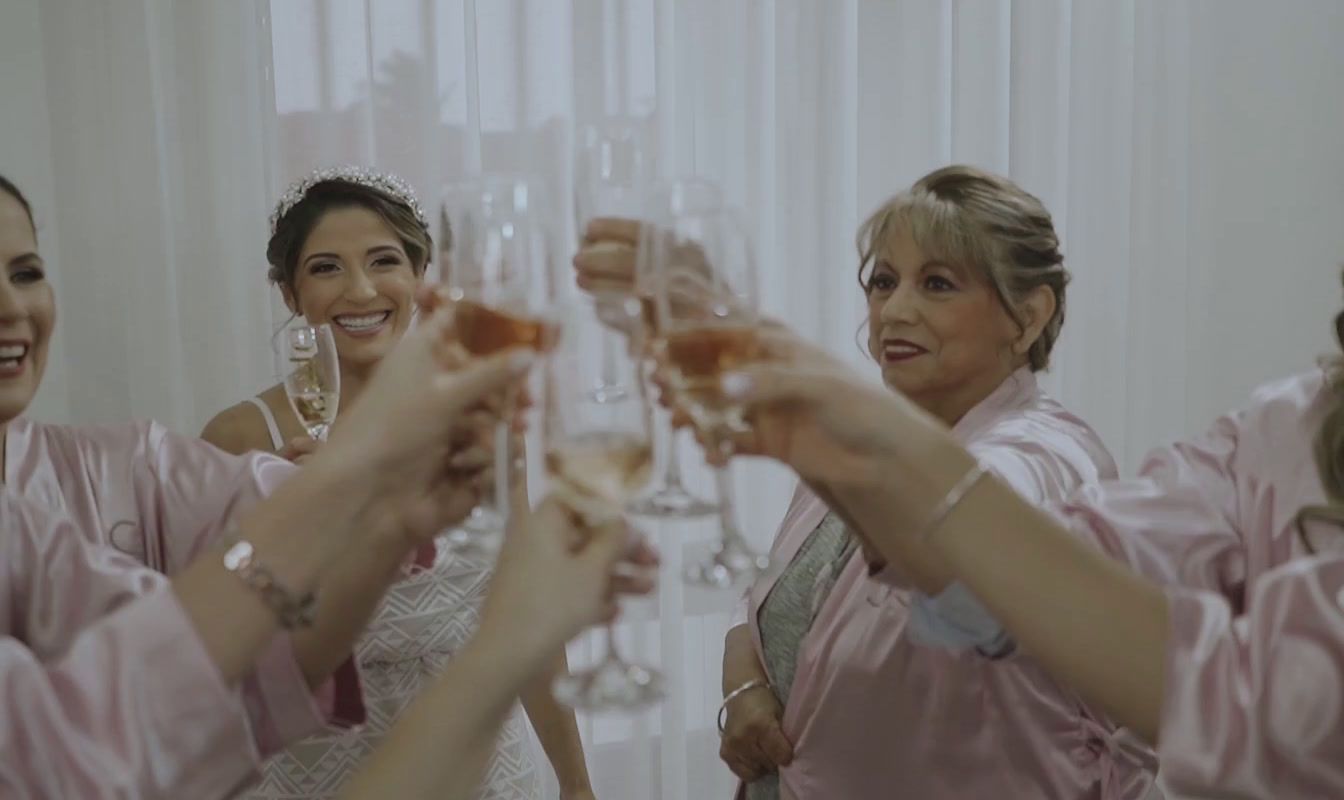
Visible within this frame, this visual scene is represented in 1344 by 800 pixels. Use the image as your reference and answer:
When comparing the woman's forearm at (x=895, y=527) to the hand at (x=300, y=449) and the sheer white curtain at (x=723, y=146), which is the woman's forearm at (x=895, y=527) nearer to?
the hand at (x=300, y=449)

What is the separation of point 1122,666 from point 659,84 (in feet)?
7.23

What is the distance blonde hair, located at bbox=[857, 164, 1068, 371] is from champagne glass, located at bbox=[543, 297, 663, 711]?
1.12m

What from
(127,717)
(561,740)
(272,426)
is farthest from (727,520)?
(272,426)

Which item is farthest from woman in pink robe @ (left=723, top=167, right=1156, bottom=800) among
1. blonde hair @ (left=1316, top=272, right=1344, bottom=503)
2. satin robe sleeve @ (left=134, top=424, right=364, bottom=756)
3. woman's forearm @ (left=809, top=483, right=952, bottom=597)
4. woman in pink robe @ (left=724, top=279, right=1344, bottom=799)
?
satin robe sleeve @ (left=134, top=424, right=364, bottom=756)

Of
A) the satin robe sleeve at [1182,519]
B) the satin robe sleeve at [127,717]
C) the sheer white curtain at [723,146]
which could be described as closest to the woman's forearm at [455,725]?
the satin robe sleeve at [127,717]

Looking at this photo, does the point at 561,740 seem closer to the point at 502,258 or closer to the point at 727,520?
the point at 727,520

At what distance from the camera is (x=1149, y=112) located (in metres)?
3.39

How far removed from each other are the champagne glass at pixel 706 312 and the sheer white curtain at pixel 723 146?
1892mm

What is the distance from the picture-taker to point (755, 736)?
1.95 meters

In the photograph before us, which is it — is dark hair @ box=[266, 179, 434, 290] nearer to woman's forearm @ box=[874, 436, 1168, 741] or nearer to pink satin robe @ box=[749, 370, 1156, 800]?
pink satin robe @ box=[749, 370, 1156, 800]

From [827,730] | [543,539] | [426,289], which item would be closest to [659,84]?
[827,730]

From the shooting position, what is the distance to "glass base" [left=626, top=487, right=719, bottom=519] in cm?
100

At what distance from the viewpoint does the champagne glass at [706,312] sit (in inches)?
39.2

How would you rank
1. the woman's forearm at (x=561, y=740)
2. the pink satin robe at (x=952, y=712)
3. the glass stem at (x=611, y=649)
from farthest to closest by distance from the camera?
the woman's forearm at (x=561, y=740), the pink satin robe at (x=952, y=712), the glass stem at (x=611, y=649)
